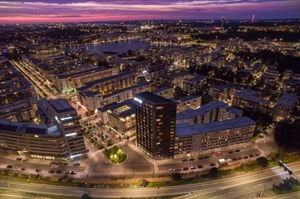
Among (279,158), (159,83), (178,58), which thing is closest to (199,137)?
(279,158)

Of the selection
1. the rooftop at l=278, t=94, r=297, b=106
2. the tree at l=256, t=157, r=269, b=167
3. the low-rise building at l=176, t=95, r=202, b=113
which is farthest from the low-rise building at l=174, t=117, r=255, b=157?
the rooftop at l=278, t=94, r=297, b=106

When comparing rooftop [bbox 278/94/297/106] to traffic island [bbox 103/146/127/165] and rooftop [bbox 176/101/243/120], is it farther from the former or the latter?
traffic island [bbox 103/146/127/165]

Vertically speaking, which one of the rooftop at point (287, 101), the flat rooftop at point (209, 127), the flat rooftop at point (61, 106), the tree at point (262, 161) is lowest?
the tree at point (262, 161)

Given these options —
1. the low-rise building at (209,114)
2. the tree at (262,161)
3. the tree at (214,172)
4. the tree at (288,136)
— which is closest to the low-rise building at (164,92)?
the low-rise building at (209,114)

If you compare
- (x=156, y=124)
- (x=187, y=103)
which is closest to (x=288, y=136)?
(x=187, y=103)

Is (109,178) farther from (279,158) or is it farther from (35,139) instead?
(279,158)

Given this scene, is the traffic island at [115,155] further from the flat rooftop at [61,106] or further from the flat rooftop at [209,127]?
the flat rooftop at [209,127]
